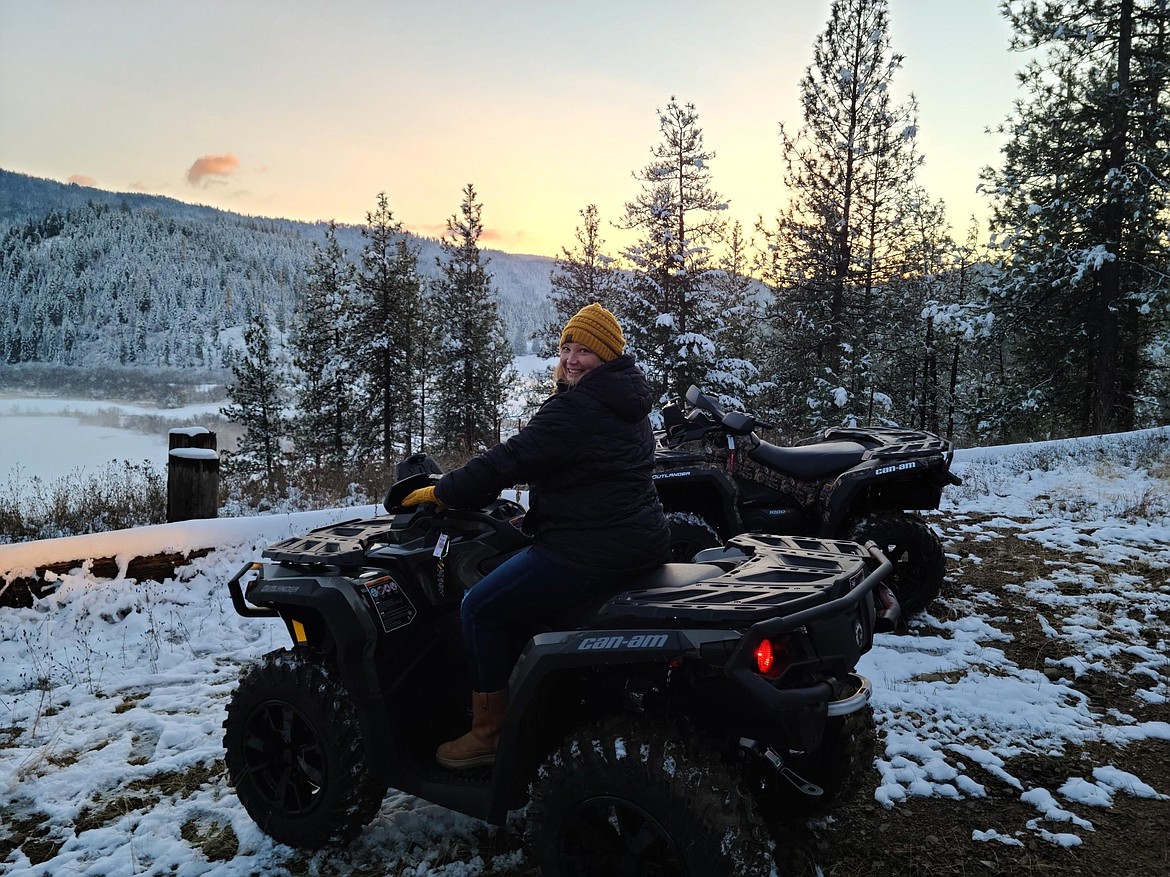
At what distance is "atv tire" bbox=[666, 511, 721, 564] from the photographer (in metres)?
5.70

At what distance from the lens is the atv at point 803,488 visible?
18.3 ft

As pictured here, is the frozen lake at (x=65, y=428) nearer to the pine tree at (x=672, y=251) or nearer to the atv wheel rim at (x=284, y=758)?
the pine tree at (x=672, y=251)

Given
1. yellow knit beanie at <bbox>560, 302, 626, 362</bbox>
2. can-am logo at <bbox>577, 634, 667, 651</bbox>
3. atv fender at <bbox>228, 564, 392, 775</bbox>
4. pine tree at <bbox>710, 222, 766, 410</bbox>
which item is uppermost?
pine tree at <bbox>710, 222, 766, 410</bbox>

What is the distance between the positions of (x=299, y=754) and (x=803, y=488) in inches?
165

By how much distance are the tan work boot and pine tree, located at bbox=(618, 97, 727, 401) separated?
1807cm

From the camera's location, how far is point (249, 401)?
35.5m

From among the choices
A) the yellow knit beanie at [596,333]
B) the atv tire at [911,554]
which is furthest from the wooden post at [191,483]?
the atv tire at [911,554]

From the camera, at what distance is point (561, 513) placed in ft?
9.09

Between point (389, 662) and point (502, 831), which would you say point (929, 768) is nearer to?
point (502, 831)

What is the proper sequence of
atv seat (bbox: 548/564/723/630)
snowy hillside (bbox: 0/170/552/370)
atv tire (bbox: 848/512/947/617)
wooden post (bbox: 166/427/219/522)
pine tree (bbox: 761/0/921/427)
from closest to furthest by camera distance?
atv seat (bbox: 548/564/723/630), atv tire (bbox: 848/512/947/617), wooden post (bbox: 166/427/219/522), pine tree (bbox: 761/0/921/427), snowy hillside (bbox: 0/170/552/370)

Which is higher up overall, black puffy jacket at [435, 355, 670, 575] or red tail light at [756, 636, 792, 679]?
black puffy jacket at [435, 355, 670, 575]

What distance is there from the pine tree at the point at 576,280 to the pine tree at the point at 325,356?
9532mm

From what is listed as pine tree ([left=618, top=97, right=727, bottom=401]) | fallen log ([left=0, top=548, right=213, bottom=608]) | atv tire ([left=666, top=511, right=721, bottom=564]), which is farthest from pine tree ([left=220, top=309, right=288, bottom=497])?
atv tire ([left=666, top=511, right=721, bottom=564])

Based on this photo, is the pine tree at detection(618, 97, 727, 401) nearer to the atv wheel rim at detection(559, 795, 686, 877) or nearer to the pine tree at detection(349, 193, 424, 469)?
the pine tree at detection(349, 193, 424, 469)
